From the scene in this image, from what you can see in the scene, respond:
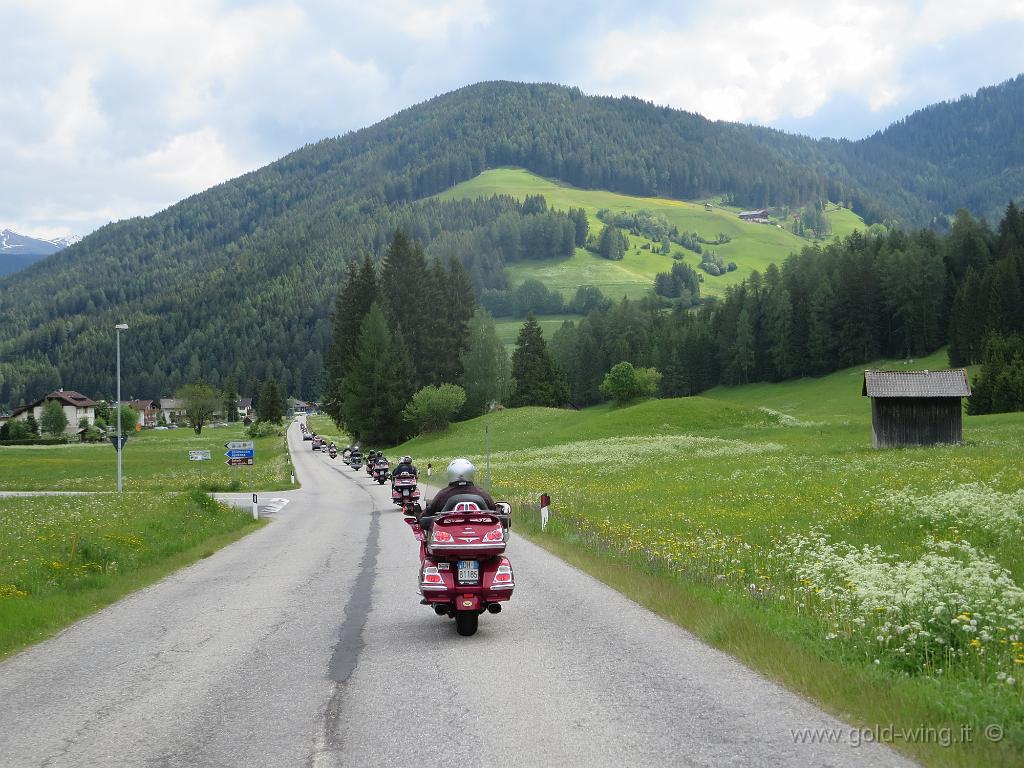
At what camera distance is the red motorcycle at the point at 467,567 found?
10.8 meters

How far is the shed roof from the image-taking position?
47469 mm

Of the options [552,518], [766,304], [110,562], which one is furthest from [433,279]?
[110,562]

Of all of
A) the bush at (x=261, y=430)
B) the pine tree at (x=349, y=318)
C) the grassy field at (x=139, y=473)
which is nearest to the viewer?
the grassy field at (x=139, y=473)

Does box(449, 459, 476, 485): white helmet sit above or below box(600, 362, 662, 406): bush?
below

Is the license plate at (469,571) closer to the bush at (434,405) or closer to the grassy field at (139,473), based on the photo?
the grassy field at (139,473)

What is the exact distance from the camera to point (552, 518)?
2525 cm

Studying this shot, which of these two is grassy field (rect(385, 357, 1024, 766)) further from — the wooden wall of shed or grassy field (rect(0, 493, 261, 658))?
grassy field (rect(0, 493, 261, 658))

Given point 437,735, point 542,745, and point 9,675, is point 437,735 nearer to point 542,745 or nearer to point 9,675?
point 542,745

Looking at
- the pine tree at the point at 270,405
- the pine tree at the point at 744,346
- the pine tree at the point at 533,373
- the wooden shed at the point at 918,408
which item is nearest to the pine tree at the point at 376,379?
the pine tree at the point at 533,373

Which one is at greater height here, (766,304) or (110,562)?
(766,304)

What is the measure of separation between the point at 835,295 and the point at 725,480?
9727cm

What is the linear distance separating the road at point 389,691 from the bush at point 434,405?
65.3m

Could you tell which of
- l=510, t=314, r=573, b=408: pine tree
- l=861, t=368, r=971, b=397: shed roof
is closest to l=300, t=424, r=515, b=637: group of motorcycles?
l=861, t=368, r=971, b=397: shed roof

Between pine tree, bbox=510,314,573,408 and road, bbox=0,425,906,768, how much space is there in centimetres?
9447
